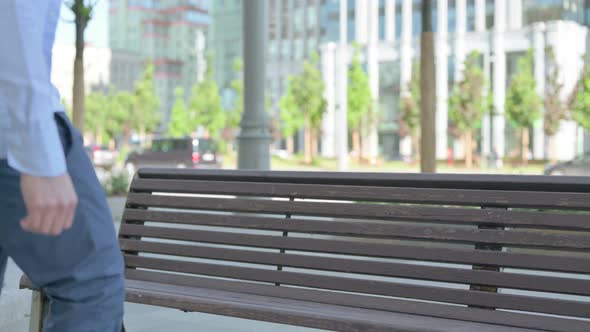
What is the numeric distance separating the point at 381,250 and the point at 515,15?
61594mm

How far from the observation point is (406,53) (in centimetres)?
6719

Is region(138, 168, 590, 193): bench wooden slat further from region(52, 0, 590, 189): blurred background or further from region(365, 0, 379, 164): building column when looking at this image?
region(365, 0, 379, 164): building column

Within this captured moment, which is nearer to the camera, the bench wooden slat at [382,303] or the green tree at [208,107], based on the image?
the bench wooden slat at [382,303]

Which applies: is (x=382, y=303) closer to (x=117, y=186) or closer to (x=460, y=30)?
(x=117, y=186)

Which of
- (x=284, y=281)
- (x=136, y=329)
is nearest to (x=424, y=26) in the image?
(x=136, y=329)

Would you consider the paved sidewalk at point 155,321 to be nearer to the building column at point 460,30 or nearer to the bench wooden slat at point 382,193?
the bench wooden slat at point 382,193

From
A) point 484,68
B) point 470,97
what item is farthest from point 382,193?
point 484,68

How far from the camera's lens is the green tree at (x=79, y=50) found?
13.6 m

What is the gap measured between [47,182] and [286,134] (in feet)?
177

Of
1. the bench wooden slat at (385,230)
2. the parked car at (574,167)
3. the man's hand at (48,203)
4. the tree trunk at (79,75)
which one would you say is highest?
the tree trunk at (79,75)

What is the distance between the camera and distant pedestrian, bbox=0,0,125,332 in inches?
67.3

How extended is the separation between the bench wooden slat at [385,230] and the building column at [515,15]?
198ft

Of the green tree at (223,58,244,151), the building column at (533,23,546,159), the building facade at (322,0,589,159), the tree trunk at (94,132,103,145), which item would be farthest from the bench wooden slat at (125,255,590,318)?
the tree trunk at (94,132,103,145)

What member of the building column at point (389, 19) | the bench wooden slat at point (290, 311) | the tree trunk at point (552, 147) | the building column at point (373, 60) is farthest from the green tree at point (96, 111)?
the bench wooden slat at point (290, 311)
